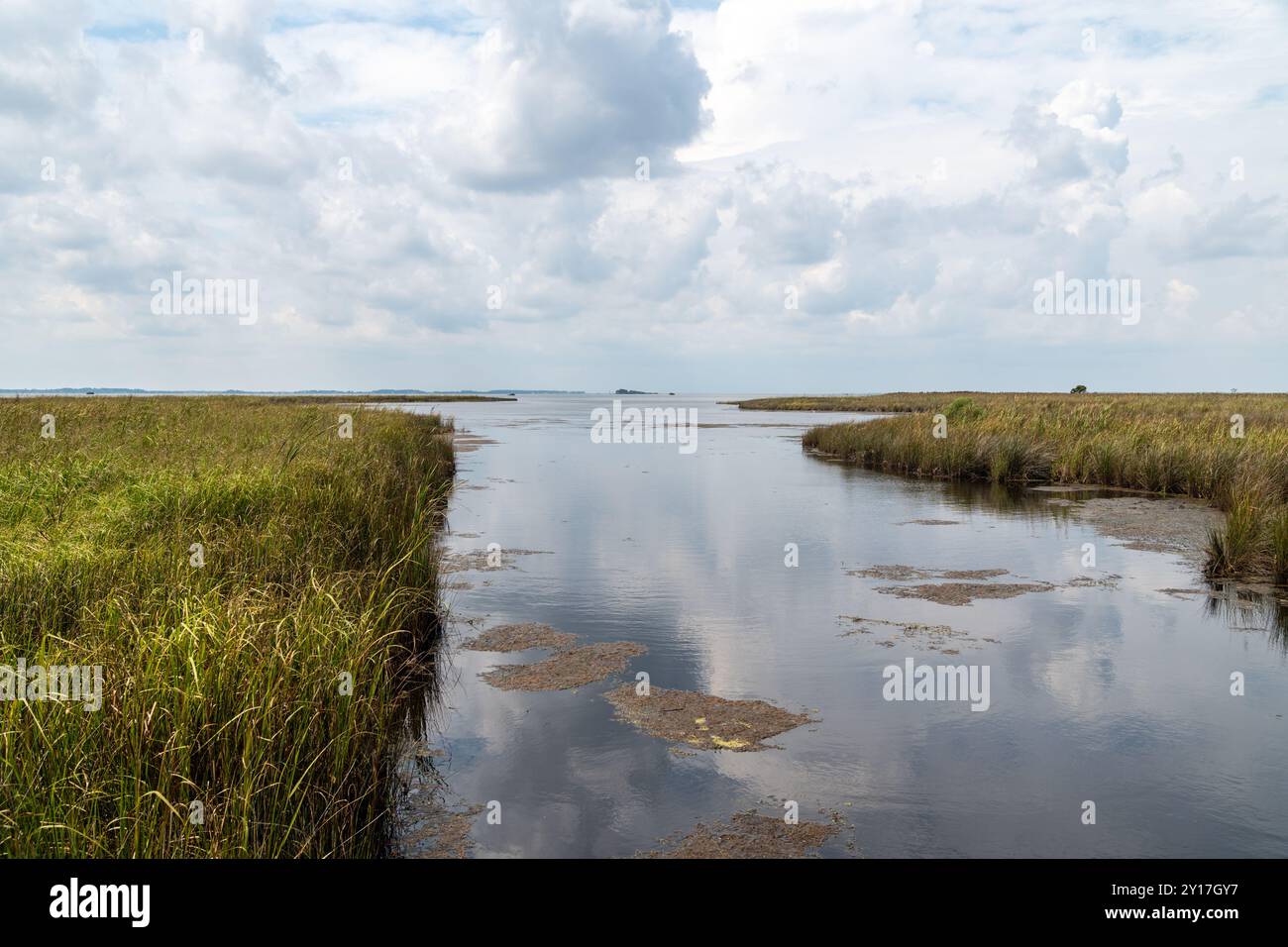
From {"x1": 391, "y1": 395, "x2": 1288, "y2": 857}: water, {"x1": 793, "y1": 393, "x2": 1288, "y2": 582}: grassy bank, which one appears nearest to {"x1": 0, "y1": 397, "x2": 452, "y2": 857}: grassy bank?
→ {"x1": 391, "y1": 395, "x2": 1288, "y2": 857}: water

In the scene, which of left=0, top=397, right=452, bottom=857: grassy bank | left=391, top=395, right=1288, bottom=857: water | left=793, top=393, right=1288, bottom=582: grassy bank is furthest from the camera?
left=793, top=393, right=1288, bottom=582: grassy bank

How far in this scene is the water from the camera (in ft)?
21.6

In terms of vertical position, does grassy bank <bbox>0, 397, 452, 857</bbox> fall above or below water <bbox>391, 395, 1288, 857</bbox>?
above

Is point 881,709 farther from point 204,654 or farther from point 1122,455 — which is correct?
point 1122,455

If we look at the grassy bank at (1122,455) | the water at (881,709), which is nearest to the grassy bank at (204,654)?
the water at (881,709)

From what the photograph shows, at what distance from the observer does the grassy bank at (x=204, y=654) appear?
509 centimetres

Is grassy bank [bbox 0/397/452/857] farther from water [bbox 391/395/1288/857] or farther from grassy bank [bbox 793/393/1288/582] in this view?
grassy bank [bbox 793/393/1288/582]

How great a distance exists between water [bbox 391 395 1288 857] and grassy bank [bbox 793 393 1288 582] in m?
1.45

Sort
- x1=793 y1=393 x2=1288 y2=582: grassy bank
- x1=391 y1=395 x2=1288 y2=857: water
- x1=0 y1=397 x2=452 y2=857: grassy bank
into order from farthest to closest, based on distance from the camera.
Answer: x1=793 y1=393 x2=1288 y2=582: grassy bank < x1=391 y1=395 x2=1288 y2=857: water < x1=0 y1=397 x2=452 y2=857: grassy bank

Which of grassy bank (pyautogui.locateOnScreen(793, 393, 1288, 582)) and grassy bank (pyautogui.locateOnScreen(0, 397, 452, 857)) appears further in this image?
grassy bank (pyautogui.locateOnScreen(793, 393, 1288, 582))

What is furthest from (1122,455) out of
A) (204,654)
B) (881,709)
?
(204,654)
